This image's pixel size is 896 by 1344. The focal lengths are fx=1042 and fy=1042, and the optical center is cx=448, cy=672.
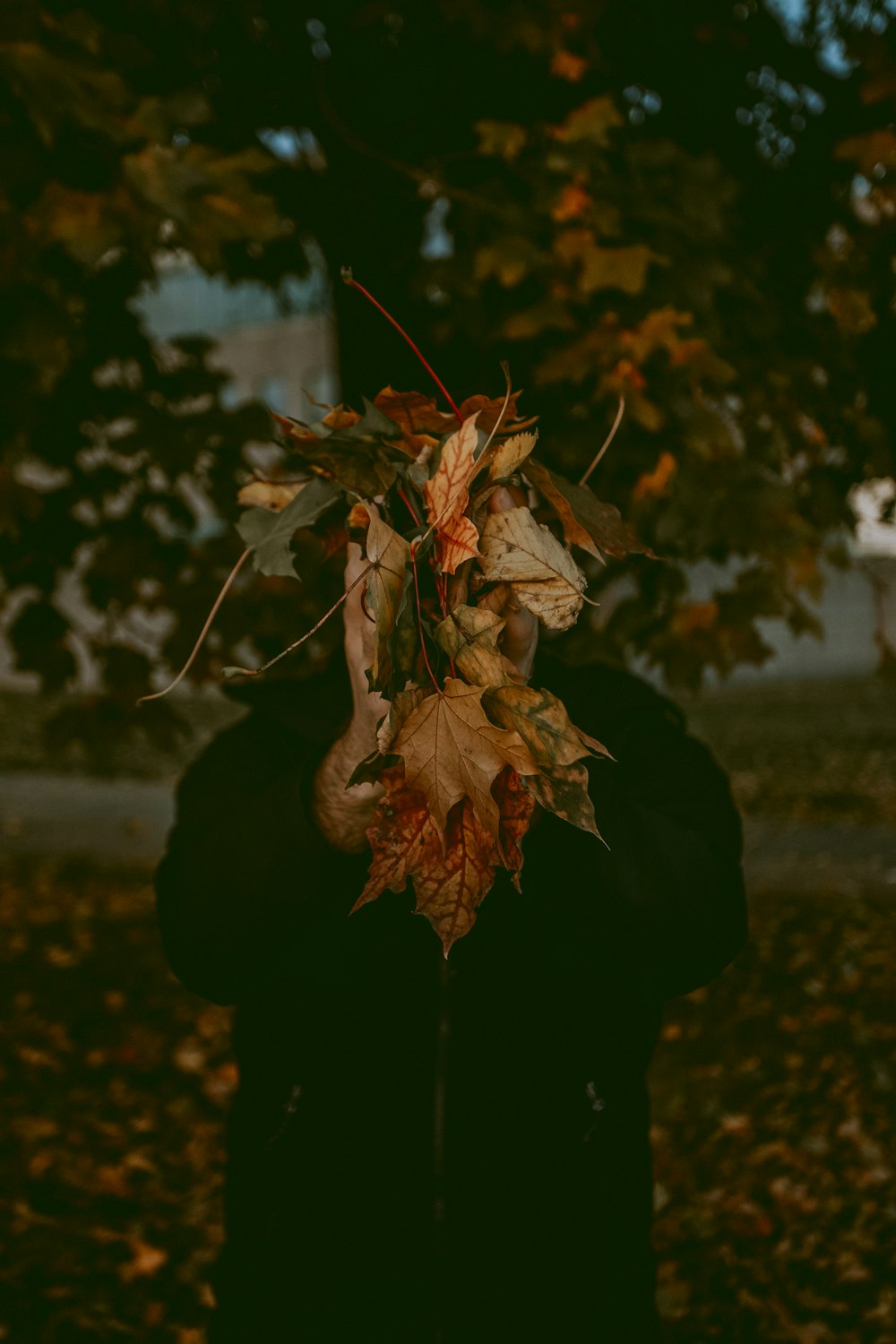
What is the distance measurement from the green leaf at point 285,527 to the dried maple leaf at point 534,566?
0.22m

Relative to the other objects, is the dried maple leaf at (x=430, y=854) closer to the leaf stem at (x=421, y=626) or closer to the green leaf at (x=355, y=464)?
the leaf stem at (x=421, y=626)

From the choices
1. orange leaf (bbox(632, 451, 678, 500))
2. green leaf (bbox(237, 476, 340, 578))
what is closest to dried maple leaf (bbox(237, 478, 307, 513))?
green leaf (bbox(237, 476, 340, 578))

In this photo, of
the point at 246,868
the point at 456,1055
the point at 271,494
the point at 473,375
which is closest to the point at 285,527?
the point at 271,494

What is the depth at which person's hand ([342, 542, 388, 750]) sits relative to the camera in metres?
1.08

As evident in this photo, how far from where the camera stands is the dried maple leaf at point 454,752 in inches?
34.4

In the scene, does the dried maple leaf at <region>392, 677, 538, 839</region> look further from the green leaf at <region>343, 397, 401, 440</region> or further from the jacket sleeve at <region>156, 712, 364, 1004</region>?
the jacket sleeve at <region>156, 712, 364, 1004</region>

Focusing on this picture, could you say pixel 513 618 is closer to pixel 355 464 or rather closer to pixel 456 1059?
pixel 355 464

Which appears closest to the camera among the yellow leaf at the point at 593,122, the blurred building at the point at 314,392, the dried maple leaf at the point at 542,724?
the dried maple leaf at the point at 542,724

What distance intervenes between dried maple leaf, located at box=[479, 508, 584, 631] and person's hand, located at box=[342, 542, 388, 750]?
204 millimetres

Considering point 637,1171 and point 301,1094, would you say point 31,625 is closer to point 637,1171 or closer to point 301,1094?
point 301,1094

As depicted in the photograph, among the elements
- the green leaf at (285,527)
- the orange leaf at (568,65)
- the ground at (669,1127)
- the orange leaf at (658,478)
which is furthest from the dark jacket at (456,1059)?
the orange leaf at (568,65)

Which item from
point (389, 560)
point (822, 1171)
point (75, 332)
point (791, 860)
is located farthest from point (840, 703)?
point (389, 560)

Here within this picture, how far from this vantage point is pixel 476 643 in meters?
0.87

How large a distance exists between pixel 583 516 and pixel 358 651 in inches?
11.0
